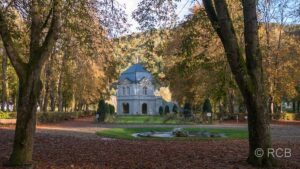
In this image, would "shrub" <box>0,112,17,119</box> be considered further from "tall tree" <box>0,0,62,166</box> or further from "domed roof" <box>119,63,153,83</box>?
"domed roof" <box>119,63,153,83</box>

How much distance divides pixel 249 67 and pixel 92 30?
5.32 metres

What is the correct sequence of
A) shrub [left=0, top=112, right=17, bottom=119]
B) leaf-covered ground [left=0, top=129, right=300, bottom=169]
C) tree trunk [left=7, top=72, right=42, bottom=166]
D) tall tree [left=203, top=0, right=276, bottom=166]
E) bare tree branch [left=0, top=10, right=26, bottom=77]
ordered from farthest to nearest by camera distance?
shrub [left=0, top=112, right=17, bottom=119]
leaf-covered ground [left=0, top=129, right=300, bottom=169]
tall tree [left=203, top=0, right=276, bottom=166]
bare tree branch [left=0, top=10, right=26, bottom=77]
tree trunk [left=7, top=72, right=42, bottom=166]

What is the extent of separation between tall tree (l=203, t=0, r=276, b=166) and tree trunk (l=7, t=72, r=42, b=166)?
4.38 metres

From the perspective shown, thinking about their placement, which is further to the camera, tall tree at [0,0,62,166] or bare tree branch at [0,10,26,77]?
bare tree branch at [0,10,26,77]

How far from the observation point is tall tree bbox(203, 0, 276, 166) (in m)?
9.65

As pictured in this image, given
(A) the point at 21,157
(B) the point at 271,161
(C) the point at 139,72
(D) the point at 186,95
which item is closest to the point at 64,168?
(A) the point at 21,157

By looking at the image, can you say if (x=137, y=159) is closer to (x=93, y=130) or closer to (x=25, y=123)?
(x=25, y=123)

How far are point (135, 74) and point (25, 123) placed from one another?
72482 millimetres

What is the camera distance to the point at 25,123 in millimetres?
9195

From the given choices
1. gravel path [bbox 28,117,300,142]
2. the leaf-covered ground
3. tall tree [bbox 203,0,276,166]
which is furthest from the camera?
gravel path [bbox 28,117,300,142]

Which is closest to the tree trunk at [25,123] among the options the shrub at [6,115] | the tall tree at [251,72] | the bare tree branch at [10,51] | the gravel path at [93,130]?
the bare tree branch at [10,51]

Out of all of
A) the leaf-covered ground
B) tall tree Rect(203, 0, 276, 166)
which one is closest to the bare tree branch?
the leaf-covered ground

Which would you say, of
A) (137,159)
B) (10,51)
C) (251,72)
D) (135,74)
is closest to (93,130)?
(137,159)

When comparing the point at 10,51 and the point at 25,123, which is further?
the point at 10,51
